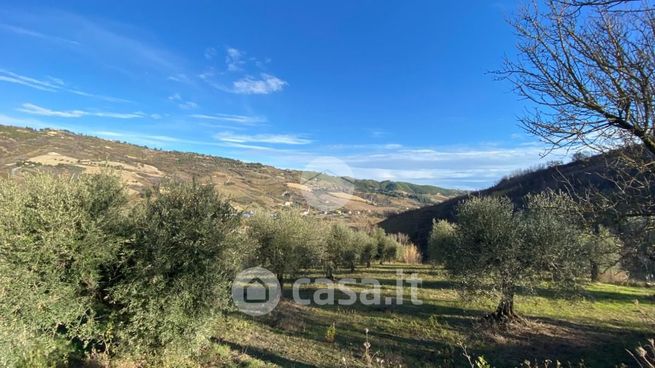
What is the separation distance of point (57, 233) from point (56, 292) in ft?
4.33

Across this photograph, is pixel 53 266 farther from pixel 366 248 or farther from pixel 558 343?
pixel 366 248

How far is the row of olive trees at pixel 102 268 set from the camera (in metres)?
7.52

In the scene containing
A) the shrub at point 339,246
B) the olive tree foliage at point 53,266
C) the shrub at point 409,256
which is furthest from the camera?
the shrub at point 409,256

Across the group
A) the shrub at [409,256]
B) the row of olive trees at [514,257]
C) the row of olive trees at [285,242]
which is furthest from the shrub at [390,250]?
the row of olive trees at [514,257]

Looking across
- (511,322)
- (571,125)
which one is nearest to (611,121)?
(571,125)

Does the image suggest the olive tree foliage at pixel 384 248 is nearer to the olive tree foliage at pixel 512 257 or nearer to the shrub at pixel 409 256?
the shrub at pixel 409 256

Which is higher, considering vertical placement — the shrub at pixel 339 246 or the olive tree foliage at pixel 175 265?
the olive tree foliage at pixel 175 265

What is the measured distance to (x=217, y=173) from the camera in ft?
370

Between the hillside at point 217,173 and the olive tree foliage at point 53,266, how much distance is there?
33.8 m

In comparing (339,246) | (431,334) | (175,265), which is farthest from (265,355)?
(339,246)

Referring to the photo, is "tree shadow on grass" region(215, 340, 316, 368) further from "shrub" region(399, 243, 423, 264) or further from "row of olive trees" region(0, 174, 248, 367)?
"shrub" region(399, 243, 423, 264)

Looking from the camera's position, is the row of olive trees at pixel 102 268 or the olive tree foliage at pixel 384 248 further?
the olive tree foliage at pixel 384 248

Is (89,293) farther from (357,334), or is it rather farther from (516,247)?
(516,247)

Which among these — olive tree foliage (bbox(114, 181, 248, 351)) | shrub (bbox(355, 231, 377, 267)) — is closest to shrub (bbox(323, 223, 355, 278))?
shrub (bbox(355, 231, 377, 267))
